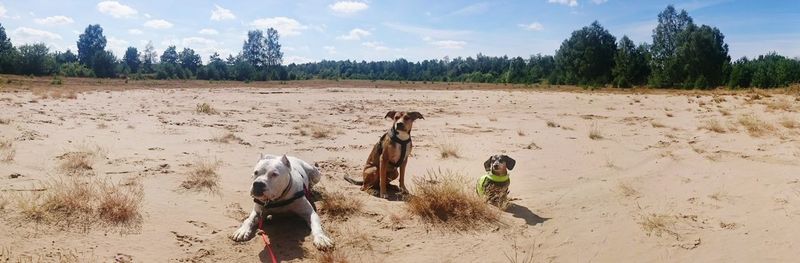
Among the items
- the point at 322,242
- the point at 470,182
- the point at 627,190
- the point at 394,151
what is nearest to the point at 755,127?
the point at 627,190

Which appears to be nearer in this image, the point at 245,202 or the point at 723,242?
the point at 723,242

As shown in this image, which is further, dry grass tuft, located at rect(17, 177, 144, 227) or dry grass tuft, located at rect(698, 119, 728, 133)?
dry grass tuft, located at rect(698, 119, 728, 133)

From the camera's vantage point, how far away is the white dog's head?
472cm

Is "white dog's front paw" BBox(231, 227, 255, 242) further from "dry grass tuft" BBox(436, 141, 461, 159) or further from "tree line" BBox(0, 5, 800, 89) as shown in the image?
"tree line" BBox(0, 5, 800, 89)

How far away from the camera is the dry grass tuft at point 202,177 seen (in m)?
6.53

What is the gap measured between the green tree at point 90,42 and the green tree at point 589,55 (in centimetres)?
8077

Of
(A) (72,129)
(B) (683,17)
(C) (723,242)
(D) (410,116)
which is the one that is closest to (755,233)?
(C) (723,242)

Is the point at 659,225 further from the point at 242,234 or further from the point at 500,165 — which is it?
the point at 242,234

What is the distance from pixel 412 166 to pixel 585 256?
464 centimetres

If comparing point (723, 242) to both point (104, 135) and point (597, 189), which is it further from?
Answer: point (104, 135)

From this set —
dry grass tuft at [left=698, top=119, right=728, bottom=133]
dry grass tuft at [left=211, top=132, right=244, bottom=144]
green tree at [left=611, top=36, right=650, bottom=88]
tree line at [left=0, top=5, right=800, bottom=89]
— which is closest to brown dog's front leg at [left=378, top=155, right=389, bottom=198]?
dry grass tuft at [left=211, top=132, right=244, bottom=144]

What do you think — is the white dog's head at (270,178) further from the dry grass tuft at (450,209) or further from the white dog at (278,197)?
the dry grass tuft at (450,209)

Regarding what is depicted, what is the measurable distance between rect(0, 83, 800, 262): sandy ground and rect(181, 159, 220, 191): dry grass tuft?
0.15 meters

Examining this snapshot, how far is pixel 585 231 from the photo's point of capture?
5242 millimetres
